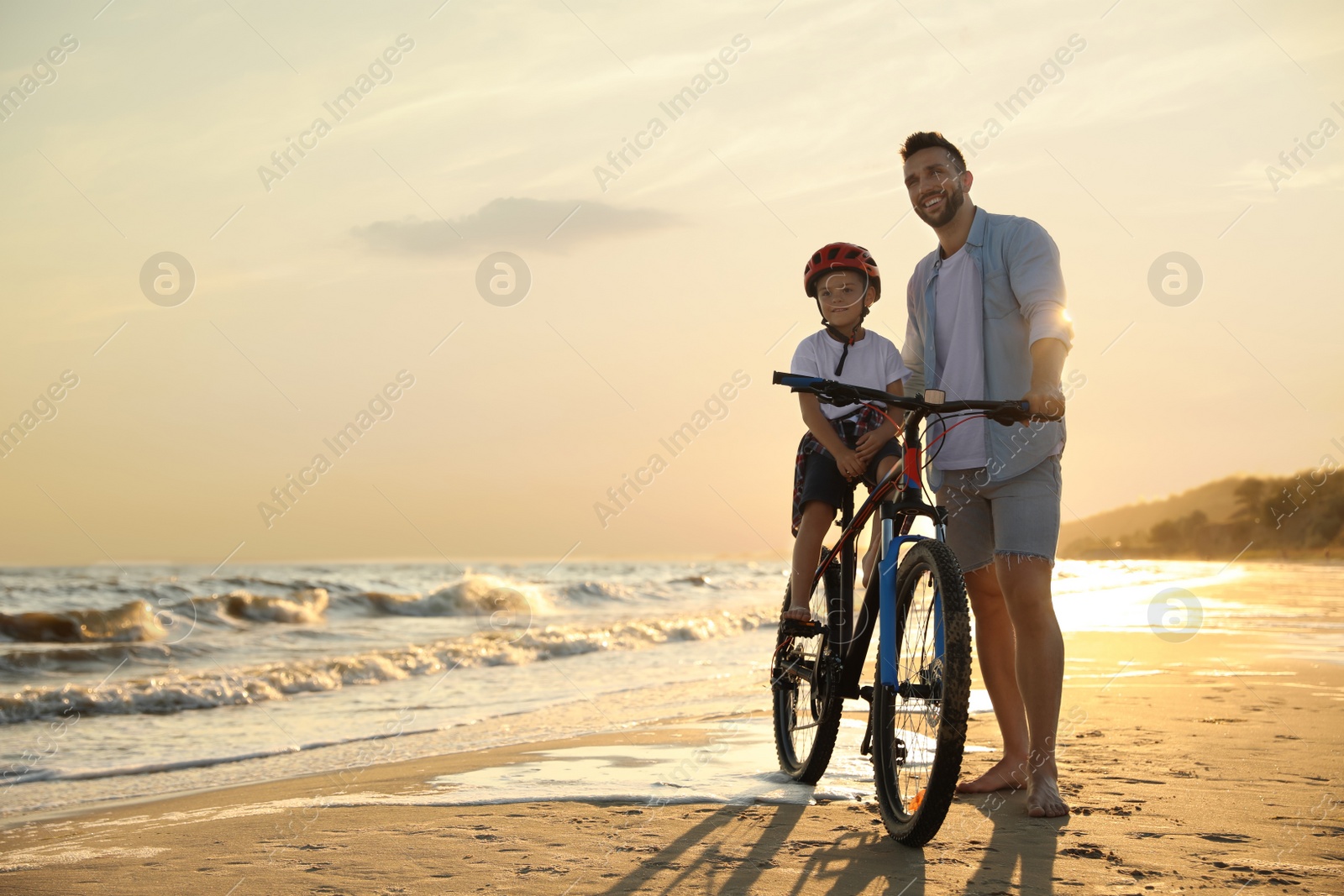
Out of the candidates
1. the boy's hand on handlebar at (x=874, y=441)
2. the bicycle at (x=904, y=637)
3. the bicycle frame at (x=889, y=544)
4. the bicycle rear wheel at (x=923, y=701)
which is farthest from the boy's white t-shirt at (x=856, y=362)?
the bicycle rear wheel at (x=923, y=701)

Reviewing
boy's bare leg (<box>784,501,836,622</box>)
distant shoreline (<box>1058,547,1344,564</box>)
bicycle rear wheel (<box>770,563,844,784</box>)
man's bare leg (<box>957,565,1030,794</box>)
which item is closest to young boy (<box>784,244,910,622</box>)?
boy's bare leg (<box>784,501,836,622</box>)

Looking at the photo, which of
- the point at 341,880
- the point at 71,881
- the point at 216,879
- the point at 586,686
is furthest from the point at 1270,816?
the point at 586,686

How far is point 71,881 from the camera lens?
2924mm

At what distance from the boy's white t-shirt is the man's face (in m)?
0.52

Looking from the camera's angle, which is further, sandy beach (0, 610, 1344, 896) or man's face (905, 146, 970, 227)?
man's face (905, 146, 970, 227)

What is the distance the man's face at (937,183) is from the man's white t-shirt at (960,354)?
16 cm

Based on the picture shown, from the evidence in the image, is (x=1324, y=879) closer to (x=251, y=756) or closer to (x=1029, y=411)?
(x=1029, y=411)

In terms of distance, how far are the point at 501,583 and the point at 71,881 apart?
23.3m

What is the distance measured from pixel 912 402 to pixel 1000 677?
1355 millimetres

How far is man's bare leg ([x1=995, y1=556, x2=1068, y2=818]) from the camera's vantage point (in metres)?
3.30

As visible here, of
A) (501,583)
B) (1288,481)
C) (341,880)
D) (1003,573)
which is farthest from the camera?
(1288,481)

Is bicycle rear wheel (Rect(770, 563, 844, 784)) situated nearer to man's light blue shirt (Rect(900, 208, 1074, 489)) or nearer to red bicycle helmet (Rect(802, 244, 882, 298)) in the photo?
man's light blue shirt (Rect(900, 208, 1074, 489))

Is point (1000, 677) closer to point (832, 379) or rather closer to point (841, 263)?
point (832, 379)

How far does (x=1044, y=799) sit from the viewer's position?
125 inches
